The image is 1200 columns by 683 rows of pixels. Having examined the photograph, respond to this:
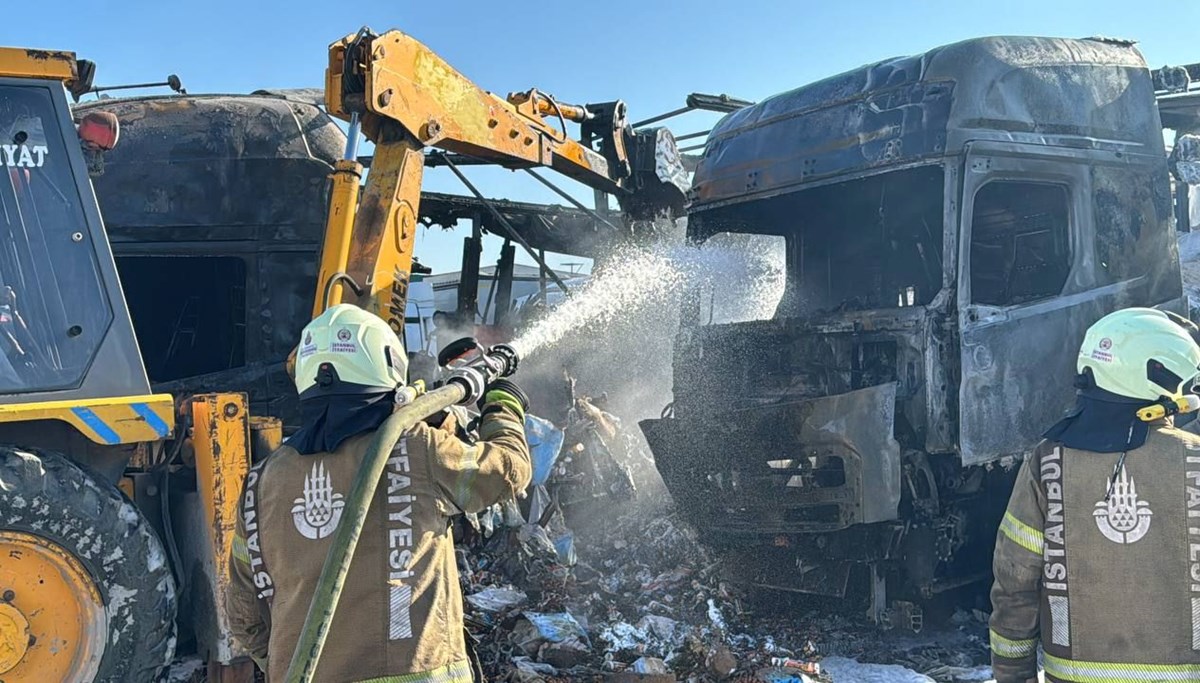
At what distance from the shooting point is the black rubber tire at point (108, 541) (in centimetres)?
336

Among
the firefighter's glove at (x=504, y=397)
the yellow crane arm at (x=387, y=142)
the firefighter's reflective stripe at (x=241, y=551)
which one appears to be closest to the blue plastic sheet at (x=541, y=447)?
the yellow crane arm at (x=387, y=142)

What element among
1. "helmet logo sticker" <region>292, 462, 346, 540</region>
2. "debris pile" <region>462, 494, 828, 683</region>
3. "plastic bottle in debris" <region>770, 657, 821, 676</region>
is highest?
"helmet logo sticker" <region>292, 462, 346, 540</region>

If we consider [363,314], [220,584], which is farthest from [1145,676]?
[220,584]

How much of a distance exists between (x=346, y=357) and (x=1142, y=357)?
78.0 inches

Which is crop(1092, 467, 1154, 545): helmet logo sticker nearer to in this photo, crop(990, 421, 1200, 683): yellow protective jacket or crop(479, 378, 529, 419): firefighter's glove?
crop(990, 421, 1200, 683): yellow protective jacket

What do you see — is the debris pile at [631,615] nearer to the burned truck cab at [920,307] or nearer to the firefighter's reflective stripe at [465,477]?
the burned truck cab at [920,307]

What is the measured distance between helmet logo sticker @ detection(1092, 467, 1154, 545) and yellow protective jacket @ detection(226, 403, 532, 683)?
1559 millimetres

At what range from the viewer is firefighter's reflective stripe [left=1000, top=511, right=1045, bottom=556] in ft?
8.14

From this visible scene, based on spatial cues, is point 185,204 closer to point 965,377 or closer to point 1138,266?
point 965,377

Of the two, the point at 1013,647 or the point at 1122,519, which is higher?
the point at 1122,519

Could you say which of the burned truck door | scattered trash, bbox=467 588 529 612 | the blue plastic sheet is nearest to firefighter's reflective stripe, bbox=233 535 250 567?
scattered trash, bbox=467 588 529 612

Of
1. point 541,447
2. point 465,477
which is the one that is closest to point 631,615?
point 541,447

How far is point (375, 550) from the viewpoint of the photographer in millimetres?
2277

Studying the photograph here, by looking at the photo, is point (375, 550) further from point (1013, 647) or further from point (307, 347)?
point (1013, 647)
